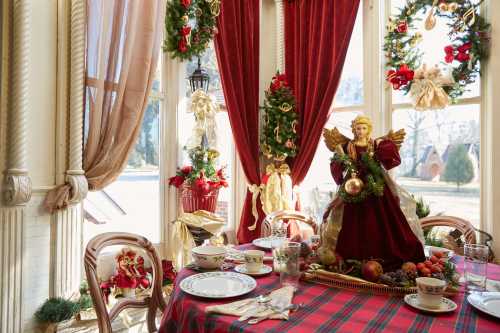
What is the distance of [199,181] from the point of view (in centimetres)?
264

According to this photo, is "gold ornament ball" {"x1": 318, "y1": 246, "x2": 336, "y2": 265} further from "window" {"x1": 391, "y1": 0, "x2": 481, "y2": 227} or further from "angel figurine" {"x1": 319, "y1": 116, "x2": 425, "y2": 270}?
"window" {"x1": 391, "y1": 0, "x2": 481, "y2": 227}

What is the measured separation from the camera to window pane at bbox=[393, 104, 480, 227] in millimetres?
2779

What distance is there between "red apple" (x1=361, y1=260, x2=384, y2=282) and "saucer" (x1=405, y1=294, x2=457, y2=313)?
0.40 ft

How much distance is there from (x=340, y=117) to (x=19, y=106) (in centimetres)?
258

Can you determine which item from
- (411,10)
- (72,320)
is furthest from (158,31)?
(411,10)

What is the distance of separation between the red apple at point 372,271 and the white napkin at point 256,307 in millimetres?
297

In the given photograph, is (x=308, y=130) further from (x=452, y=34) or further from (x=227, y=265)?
(x=227, y=265)

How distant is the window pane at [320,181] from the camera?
11.1 feet

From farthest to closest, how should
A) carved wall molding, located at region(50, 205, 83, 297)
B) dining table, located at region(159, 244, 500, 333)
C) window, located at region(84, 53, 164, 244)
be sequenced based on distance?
window, located at region(84, 53, 164, 244)
carved wall molding, located at region(50, 205, 83, 297)
dining table, located at region(159, 244, 500, 333)

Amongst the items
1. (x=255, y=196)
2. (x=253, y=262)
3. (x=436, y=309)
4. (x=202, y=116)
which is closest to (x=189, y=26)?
(x=202, y=116)

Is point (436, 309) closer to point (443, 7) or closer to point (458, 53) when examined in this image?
point (458, 53)

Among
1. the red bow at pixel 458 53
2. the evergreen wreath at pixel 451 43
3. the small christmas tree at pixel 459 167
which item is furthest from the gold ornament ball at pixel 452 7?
the small christmas tree at pixel 459 167

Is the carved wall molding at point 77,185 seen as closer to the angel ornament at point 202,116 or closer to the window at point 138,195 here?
the window at point 138,195

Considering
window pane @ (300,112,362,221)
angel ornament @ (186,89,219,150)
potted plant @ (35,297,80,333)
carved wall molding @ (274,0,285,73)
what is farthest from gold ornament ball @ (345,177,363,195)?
carved wall molding @ (274,0,285,73)
